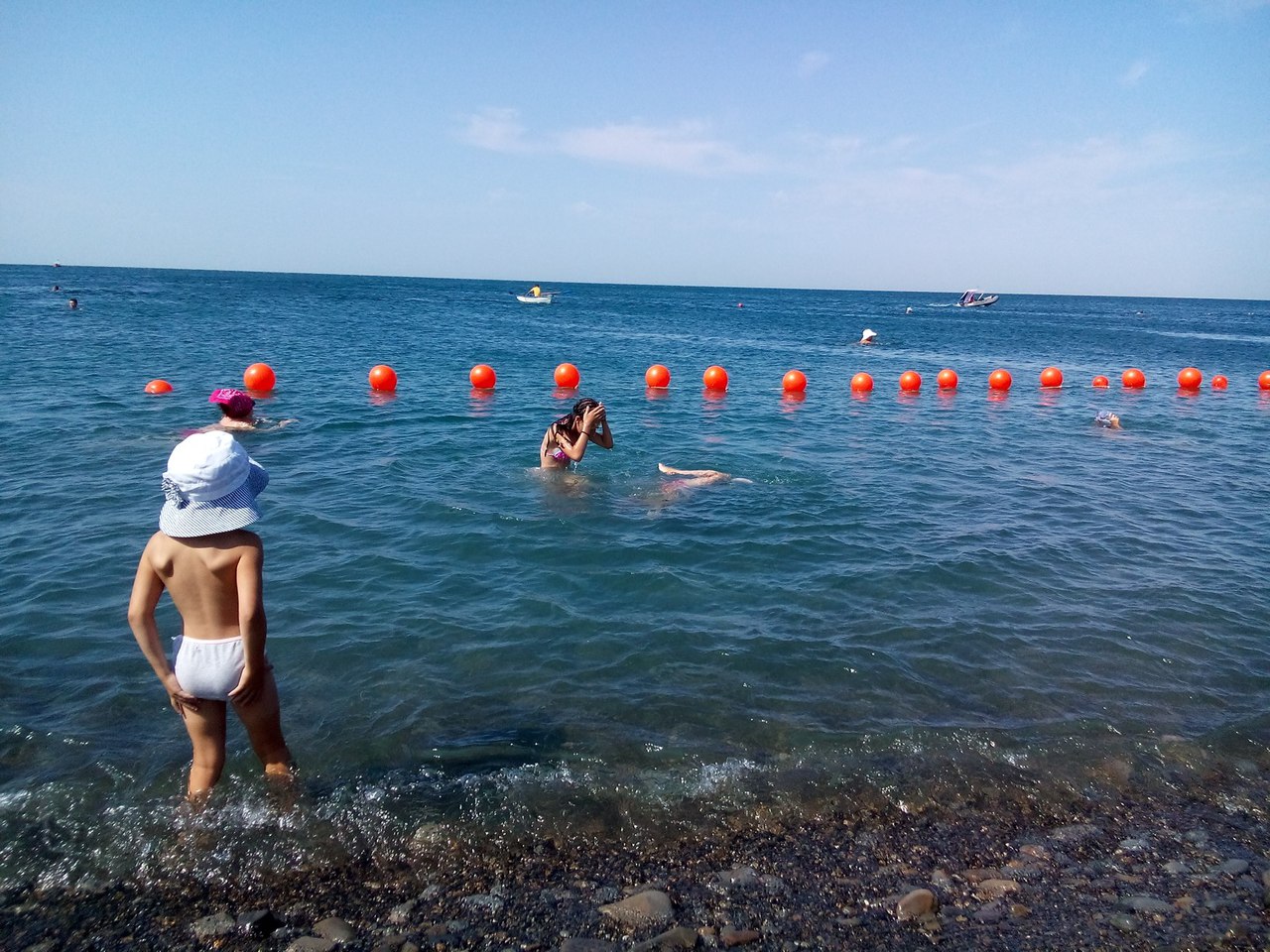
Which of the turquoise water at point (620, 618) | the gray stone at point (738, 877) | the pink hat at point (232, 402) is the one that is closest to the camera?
the gray stone at point (738, 877)

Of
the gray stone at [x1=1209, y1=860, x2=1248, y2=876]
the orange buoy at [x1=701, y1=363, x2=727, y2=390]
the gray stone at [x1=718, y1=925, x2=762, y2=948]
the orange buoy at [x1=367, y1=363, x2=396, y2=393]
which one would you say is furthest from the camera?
the orange buoy at [x1=701, y1=363, x2=727, y2=390]

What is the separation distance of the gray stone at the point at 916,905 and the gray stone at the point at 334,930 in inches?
114

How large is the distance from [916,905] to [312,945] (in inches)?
125

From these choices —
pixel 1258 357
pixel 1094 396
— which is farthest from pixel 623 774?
pixel 1258 357

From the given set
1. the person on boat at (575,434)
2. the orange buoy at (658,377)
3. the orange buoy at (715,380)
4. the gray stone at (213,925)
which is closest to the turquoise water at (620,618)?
the person on boat at (575,434)

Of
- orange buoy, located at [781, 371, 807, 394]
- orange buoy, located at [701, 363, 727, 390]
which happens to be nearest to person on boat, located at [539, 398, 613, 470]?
orange buoy, located at [701, 363, 727, 390]

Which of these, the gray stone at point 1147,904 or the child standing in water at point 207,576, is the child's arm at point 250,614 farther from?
the gray stone at point 1147,904

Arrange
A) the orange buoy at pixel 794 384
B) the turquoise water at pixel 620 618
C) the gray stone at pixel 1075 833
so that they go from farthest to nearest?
the orange buoy at pixel 794 384, the turquoise water at pixel 620 618, the gray stone at pixel 1075 833

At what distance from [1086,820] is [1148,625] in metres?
4.11

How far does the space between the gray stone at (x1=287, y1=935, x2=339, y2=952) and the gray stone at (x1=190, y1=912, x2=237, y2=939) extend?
1.28ft

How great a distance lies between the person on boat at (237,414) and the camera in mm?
12469

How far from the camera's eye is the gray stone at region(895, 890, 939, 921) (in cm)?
434

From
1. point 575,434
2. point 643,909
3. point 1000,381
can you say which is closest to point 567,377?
point 575,434

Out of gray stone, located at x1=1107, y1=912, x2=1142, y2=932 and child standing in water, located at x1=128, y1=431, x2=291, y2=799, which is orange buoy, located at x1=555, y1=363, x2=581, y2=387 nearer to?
child standing in water, located at x1=128, y1=431, x2=291, y2=799
